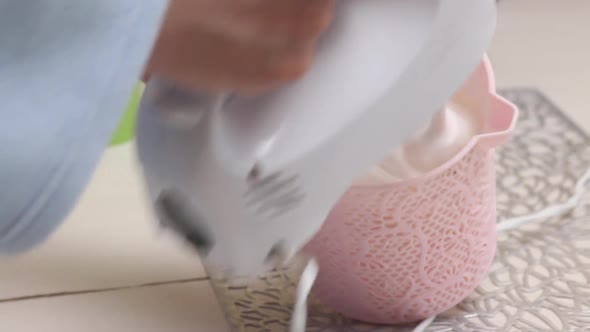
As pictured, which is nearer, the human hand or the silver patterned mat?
the human hand

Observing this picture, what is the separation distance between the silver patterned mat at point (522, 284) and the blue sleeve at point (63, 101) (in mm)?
295

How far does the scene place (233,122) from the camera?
0.27m

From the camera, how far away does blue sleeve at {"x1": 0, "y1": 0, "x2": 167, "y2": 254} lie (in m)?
0.20

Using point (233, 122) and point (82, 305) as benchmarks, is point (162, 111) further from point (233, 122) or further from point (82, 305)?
point (82, 305)

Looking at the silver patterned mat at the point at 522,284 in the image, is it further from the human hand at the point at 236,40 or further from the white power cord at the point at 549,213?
the human hand at the point at 236,40

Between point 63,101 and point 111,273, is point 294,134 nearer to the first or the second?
point 63,101

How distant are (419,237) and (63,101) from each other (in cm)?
28

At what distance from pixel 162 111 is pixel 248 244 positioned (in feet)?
0.21

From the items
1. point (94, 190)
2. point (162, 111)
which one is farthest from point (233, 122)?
point (94, 190)

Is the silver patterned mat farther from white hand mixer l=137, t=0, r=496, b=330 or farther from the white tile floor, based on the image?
white hand mixer l=137, t=0, r=496, b=330

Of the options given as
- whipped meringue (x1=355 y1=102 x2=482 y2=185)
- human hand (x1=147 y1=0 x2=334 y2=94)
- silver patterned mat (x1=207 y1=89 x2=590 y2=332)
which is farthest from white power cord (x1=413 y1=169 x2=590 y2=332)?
human hand (x1=147 y1=0 x2=334 y2=94)

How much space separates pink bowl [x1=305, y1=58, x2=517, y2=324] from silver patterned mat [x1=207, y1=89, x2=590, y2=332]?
22 mm

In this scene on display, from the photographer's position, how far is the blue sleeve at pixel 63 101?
0.20 m

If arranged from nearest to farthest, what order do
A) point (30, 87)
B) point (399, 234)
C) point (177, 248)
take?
point (30, 87)
point (399, 234)
point (177, 248)
